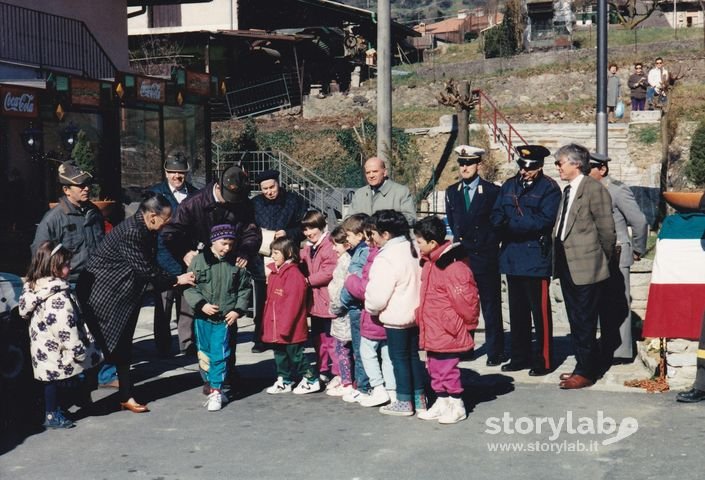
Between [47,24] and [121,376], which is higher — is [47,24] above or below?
above

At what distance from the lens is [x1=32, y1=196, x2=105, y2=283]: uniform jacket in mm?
8398

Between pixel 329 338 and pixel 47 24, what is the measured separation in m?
14.1

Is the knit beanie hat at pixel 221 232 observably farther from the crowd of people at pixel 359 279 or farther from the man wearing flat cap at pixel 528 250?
the man wearing flat cap at pixel 528 250

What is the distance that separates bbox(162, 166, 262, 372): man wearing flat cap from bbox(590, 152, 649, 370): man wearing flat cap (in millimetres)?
2970

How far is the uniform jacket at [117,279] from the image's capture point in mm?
7672

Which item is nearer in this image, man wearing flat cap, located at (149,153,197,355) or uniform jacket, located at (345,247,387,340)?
uniform jacket, located at (345,247,387,340)

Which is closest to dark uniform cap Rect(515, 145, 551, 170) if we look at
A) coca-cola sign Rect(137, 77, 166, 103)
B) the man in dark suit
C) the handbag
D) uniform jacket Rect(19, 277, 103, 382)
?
the man in dark suit

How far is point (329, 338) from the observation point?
845 centimetres

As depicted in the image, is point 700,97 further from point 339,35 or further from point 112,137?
point 112,137

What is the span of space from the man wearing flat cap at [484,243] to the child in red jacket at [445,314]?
72.2 inches

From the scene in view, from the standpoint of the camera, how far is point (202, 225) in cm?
869

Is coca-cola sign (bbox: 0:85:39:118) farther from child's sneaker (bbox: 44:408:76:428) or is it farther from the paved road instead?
child's sneaker (bbox: 44:408:76:428)

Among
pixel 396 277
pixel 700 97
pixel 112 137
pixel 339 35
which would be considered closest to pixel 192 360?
pixel 396 277

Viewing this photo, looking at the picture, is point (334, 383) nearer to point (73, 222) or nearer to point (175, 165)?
point (73, 222)
